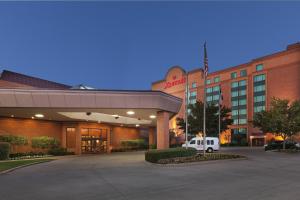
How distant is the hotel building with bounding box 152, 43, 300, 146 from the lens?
8912cm

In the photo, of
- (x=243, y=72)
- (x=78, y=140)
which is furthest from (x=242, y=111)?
(x=78, y=140)

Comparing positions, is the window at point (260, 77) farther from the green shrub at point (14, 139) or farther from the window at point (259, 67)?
the green shrub at point (14, 139)

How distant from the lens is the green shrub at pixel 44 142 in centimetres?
3678

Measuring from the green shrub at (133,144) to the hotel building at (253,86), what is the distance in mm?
38019

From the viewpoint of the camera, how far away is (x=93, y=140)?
44.5 m

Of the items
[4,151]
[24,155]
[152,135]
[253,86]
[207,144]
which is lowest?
[24,155]

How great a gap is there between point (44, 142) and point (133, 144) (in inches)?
759

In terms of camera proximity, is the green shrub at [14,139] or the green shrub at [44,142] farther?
the green shrub at [44,142]

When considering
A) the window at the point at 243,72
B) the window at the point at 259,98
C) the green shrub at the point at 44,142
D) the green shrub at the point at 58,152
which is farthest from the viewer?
the window at the point at 243,72

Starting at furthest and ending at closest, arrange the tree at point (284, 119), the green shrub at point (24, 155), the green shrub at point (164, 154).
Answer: the tree at point (284, 119) → the green shrub at point (24, 155) → the green shrub at point (164, 154)

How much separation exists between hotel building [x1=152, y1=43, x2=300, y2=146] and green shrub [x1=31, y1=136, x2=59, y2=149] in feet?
188

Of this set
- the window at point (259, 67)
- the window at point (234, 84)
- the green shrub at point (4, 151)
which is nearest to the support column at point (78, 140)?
the green shrub at point (4, 151)

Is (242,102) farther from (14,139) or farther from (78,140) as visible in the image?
(14,139)

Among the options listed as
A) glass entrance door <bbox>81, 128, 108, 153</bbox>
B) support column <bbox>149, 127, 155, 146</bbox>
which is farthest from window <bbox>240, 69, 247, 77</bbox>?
glass entrance door <bbox>81, 128, 108, 153</bbox>
